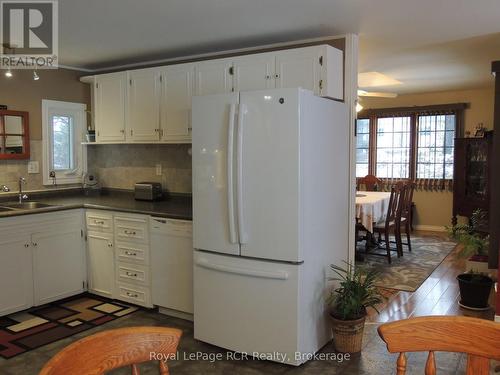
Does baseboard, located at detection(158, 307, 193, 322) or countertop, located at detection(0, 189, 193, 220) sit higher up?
countertop, located at detection(0, 189, 193, 220)

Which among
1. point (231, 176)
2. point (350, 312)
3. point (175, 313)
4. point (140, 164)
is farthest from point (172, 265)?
point (140, 164)

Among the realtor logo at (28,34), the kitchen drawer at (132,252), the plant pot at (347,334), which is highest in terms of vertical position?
the realtor logo at (28,34)

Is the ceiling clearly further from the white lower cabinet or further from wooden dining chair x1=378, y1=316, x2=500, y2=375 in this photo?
wooden dining chair x1=378, y1=316, x2=500, y2=375

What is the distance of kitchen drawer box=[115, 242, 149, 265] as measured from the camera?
379 cm

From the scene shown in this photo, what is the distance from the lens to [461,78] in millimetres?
6000

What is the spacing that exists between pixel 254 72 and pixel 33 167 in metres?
2.54

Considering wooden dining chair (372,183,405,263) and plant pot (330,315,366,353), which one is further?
wooden dining chair (372,183,405,263)

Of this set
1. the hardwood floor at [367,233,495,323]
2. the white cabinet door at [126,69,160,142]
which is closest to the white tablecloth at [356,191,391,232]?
the hardwood floor at [367,233,495,323]

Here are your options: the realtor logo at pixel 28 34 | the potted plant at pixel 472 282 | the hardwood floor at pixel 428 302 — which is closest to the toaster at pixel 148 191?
the realtor logo at pixel 28 34

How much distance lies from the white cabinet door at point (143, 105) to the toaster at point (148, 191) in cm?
44

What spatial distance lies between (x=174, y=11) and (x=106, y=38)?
978 mm

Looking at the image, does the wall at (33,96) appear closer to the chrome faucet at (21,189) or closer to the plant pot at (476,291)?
the chrome faucet at (21,189)

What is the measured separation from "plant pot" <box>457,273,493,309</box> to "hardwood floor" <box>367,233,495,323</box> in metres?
0.08

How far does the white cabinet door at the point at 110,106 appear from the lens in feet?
14.7
